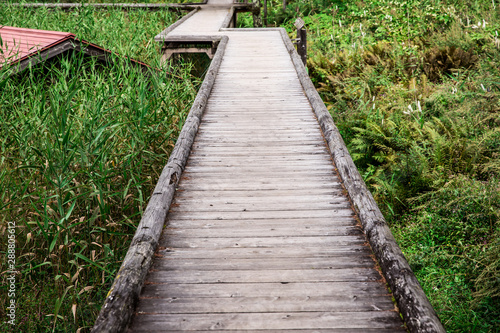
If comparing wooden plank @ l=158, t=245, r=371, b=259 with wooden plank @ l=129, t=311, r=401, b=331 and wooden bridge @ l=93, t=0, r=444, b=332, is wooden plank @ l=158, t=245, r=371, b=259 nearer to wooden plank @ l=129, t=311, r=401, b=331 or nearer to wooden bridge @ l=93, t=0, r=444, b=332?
wooden bridge @ l=93, t=0, r=444, b=332

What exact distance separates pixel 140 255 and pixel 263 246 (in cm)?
95

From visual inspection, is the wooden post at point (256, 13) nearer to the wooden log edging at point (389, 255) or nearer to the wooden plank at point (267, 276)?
the wooden log edging at point (389, 255)

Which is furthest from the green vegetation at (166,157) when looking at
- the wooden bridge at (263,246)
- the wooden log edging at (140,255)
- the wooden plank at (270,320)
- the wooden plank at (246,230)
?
the wooden plank at (270,320)

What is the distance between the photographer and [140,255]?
272 cm

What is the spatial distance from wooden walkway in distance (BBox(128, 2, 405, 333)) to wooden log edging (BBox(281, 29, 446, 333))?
0.32 feet

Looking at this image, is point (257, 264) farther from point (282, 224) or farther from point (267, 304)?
point (282, 224)

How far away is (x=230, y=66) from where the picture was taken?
8102 millimetres

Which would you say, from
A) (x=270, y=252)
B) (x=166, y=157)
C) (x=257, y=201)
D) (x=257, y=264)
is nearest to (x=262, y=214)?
(x=257, y=201)

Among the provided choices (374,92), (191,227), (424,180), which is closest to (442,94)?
(374,92)

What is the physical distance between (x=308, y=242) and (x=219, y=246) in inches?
28.0

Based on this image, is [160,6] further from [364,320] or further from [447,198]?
[364,320]

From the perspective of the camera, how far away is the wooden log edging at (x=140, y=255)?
7.40ft

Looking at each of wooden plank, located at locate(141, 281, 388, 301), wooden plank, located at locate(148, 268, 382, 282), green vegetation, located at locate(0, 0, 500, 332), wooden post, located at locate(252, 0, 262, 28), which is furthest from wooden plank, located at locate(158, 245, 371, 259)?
wooden post, located at locate(252, 0, 262, 28)

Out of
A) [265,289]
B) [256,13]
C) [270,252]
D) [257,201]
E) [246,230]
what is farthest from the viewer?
[256,13]
